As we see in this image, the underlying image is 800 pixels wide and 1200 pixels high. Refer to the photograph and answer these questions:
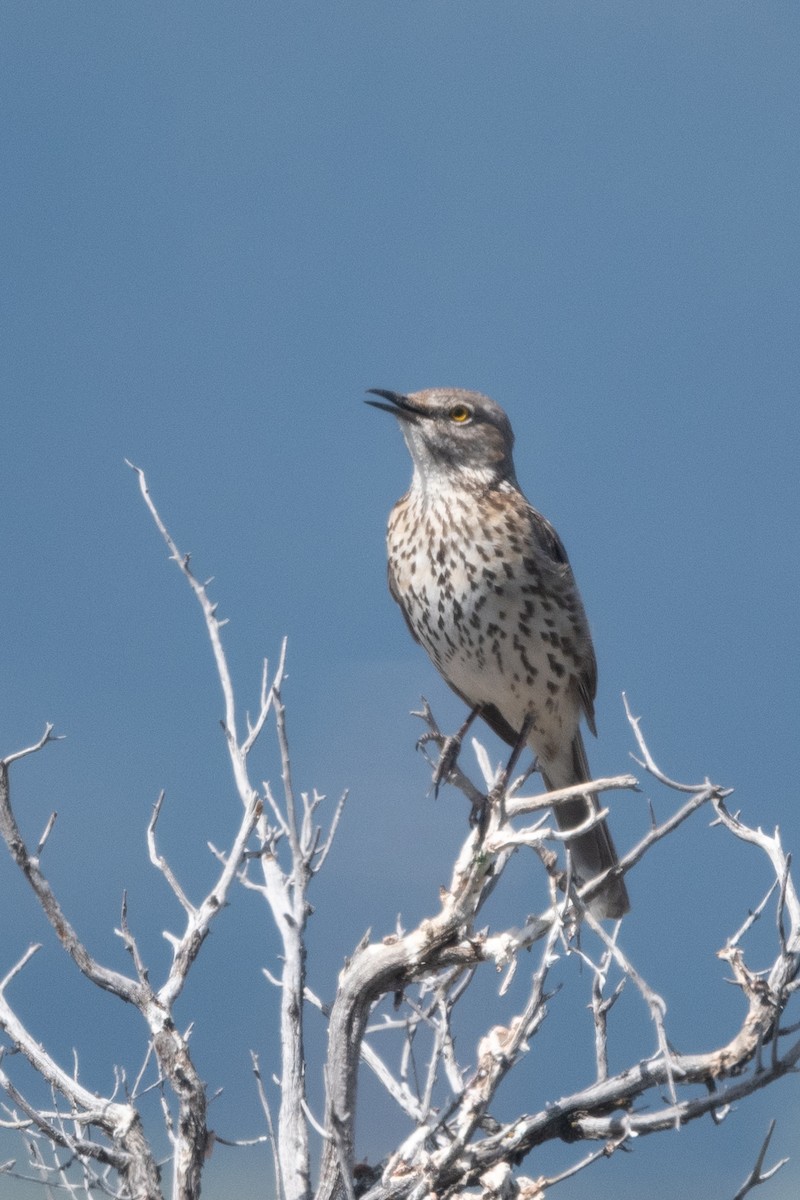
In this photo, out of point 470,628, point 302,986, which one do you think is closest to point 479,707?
point 470,628

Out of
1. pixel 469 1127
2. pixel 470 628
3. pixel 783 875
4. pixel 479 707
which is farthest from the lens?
pixel 479 707

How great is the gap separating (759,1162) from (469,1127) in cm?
96

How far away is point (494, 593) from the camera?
21.8ft

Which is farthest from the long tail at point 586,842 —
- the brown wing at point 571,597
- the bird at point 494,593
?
the brown wing at point 571,597

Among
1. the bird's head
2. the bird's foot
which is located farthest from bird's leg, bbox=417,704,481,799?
the bird's head

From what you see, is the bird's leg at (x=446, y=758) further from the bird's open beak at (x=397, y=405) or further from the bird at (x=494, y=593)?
the bird's open beak at (x=397, y=405)

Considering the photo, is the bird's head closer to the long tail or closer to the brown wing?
the brown wing

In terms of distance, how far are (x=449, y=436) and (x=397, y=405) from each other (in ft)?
1.00

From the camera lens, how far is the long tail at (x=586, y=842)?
22.5ft

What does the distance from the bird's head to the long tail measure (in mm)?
1471

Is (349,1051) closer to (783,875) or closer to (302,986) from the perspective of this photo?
(302,986)

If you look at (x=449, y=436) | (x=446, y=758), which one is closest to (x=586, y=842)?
(x=446, y=758)

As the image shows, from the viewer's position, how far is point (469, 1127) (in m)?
4.66

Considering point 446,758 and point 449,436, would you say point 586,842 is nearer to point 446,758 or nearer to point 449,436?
point 446,758
